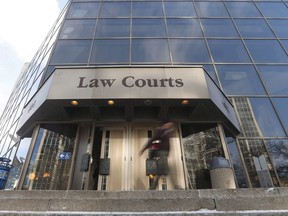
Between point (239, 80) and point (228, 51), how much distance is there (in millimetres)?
1955

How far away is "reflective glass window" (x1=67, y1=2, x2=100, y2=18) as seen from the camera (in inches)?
455

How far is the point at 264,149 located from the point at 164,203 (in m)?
6.32

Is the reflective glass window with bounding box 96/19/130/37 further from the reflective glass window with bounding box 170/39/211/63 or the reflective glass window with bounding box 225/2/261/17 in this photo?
the reflective glass window with bounding box 225/2/261/17

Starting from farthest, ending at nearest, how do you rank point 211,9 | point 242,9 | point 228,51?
point 242,9 → point 211,9 → point 228,51

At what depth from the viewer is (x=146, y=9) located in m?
12.1

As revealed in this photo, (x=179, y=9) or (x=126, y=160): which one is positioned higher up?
(x=179, y=9)

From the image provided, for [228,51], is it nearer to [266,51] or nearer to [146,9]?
[266,51]

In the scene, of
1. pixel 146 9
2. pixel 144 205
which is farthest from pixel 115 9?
pixel 144 205

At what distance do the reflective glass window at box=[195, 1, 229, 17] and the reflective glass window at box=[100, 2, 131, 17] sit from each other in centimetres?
435

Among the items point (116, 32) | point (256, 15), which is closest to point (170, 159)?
point (116, 32)

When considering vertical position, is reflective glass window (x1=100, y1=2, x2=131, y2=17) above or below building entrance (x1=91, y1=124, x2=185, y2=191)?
above

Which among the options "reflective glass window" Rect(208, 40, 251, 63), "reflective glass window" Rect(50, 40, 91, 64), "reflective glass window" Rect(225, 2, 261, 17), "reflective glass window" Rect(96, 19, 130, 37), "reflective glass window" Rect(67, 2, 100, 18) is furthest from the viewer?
"reflective glass window" Rect(225, 2, 261, 17)

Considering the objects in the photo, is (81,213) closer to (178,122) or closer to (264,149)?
(178,122)

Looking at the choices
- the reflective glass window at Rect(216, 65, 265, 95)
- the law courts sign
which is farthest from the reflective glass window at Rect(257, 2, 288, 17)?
the law courts sign
